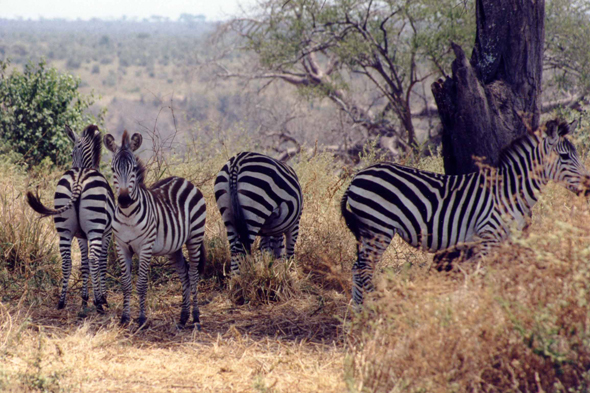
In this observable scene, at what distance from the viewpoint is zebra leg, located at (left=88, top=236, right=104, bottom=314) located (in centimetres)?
537

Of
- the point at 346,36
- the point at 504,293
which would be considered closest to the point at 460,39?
the point at 346,36

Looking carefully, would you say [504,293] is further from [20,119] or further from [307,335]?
[20,119]

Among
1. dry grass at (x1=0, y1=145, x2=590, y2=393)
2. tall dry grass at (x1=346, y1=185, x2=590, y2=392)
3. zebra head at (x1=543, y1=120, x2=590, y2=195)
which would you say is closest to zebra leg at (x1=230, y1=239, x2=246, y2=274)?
dry grass at (x1=0, y1=145, x2=590, y2=393)

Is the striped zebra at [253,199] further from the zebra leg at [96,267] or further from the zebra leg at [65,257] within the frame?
the zebra leg at [65,257]

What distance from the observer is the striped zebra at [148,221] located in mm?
4652

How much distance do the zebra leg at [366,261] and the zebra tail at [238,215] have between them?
4.20ft

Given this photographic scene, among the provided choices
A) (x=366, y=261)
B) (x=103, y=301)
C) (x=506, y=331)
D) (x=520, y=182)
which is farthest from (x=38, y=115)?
(x=506, y=331)

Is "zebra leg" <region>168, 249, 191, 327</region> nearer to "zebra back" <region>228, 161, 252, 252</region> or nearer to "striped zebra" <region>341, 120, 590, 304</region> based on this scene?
"zebra back" <region>228, 161, 252, 252</region>

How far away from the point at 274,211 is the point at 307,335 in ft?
4.92

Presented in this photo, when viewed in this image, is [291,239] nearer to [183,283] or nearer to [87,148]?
[183,283]

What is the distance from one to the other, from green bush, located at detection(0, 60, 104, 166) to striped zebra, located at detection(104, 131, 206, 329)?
6614 mm

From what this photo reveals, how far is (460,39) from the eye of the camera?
14344 mm

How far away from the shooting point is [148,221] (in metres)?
4.84

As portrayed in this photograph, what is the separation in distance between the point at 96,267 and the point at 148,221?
1.03m
